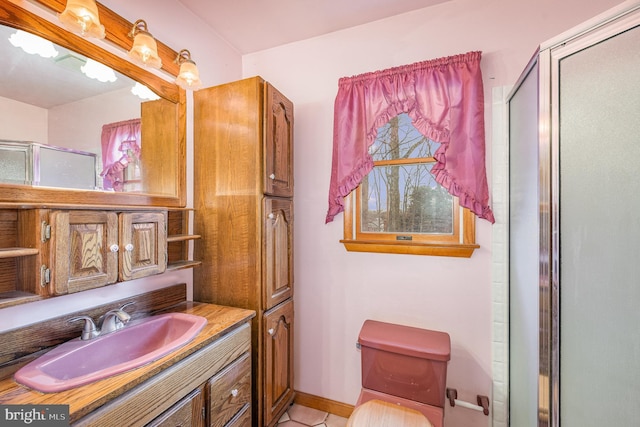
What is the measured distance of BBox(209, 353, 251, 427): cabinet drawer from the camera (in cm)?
115

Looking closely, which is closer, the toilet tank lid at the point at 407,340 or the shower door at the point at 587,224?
the shower door at the point at 587,224

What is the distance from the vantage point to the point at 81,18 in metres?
1.01

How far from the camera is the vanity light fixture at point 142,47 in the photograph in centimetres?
125

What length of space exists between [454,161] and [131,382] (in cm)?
178

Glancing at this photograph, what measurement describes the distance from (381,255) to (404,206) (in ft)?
1.17

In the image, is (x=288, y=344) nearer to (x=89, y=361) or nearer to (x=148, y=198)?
(x=89, y=361)

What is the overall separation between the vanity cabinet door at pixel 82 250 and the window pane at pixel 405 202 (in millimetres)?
1373

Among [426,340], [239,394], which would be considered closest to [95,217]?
[239,394]

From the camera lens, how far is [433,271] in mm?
1648

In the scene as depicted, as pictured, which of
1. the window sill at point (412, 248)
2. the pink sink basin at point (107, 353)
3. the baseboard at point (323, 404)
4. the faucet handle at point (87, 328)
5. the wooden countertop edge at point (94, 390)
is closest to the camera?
the wooden countertop edge at point (94, 390)

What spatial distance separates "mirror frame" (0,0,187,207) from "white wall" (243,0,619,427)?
77cm

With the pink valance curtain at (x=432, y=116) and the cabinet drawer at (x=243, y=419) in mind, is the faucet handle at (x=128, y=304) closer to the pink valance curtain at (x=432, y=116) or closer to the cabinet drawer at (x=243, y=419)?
the cabinet drawer at (x=243, y=419)

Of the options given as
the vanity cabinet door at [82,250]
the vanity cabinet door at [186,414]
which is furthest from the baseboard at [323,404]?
the vanity cabinet door at [82,250]

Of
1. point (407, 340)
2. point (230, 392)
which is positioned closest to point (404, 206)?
point (407, 340)
